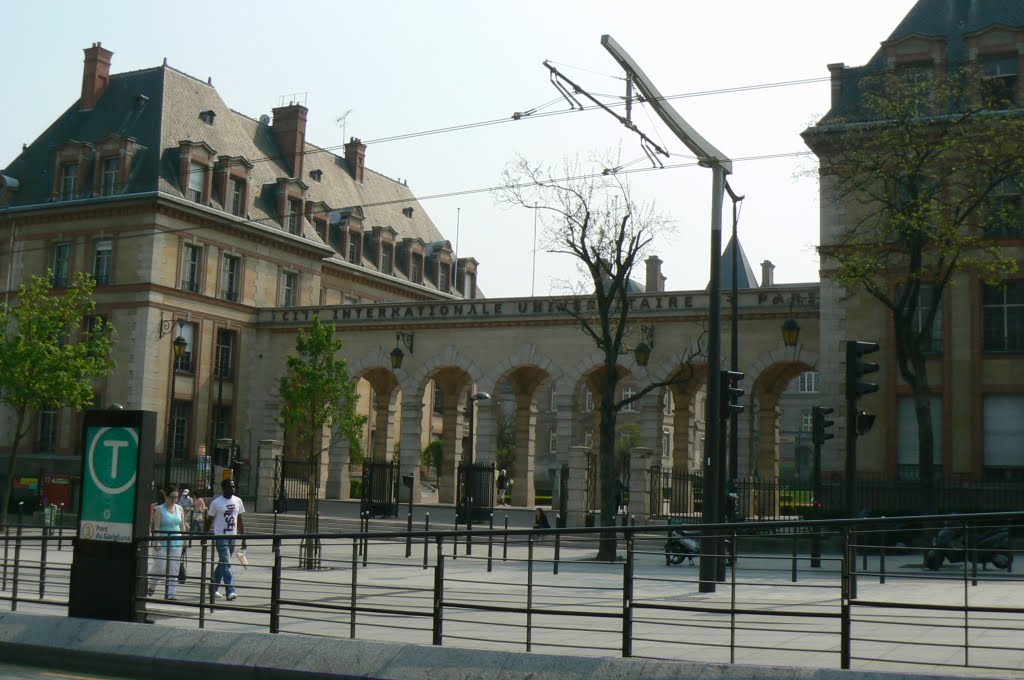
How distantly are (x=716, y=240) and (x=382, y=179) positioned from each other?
5494 centimetres

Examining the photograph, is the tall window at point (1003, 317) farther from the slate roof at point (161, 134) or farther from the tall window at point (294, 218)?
the tall window at point (294, 218)

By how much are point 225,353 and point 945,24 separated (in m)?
32.6

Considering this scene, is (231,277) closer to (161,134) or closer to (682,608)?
(161,134)

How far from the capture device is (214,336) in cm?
5219

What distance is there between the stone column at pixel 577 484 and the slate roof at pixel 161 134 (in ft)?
62.8

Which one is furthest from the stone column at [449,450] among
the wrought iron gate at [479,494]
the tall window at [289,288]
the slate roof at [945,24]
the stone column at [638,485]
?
the slate roof at [945,24]

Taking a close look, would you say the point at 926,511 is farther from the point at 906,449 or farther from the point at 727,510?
the point at 906,449

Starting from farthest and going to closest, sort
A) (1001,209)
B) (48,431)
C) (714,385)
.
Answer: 1. (48,431)
2. (1001,209)
3. (714,385)

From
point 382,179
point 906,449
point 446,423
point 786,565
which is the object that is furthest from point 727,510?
point 382,179

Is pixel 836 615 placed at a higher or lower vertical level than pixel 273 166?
lower

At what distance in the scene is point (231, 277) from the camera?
53.3 metres

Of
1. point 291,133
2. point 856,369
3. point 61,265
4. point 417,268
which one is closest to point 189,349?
point 61,265

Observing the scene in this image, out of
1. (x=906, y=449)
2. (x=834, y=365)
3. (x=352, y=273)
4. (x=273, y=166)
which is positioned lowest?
(x=906, y=449)

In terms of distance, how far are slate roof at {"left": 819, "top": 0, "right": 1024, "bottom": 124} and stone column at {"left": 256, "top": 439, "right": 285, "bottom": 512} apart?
69.3 feet
